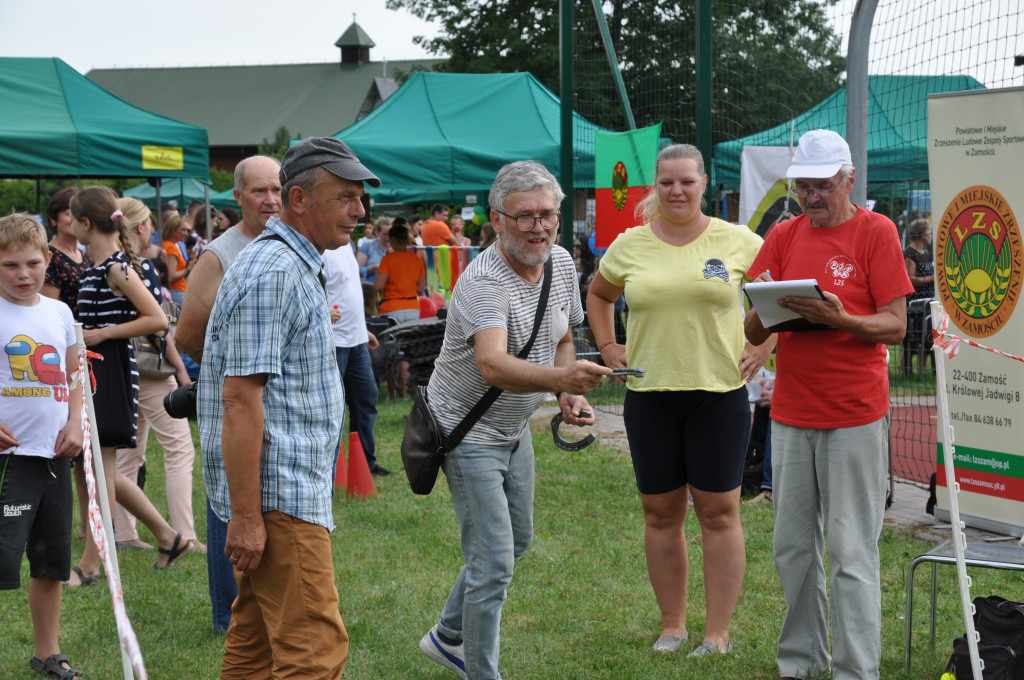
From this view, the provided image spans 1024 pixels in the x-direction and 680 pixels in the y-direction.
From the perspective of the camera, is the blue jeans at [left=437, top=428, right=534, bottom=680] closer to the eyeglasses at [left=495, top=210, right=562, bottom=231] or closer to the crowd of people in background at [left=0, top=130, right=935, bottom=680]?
the crowd of people in background at [left=0, top=130, right=935, bottom=680]

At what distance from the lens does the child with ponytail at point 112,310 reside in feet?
17.0

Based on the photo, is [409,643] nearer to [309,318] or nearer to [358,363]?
[309,318]

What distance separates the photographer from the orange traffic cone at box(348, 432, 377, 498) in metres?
7.29

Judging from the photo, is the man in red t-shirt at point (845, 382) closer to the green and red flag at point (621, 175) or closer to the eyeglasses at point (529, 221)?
the eyeglasses at point (529, 221)

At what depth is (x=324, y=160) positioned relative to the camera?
2.80 metres

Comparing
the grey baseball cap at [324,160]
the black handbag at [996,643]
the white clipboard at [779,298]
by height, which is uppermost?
the grey baseball cap at [324,160]

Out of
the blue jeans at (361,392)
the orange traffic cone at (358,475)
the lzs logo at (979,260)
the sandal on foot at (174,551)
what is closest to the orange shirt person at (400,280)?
the blue jeans at (361,392)

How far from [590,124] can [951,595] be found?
7.58m

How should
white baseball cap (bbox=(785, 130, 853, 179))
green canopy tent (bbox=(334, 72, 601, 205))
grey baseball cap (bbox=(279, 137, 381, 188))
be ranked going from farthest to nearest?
green canopy tent (bbox=(334, 72, 601, 205)) → white baseball cap (bbox=(785, 130, 853, 179)) → grey baseball cap (bbox=(279, 137, 381, 188))

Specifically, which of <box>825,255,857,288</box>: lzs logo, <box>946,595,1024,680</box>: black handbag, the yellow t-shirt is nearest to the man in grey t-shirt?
the yellow t-shirt

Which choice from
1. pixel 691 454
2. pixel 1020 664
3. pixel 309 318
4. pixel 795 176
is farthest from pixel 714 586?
pixel 309 318

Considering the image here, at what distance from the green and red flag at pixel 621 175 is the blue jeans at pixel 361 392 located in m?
2.26

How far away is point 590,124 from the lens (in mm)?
11531

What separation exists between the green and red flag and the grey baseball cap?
5.29 meters
